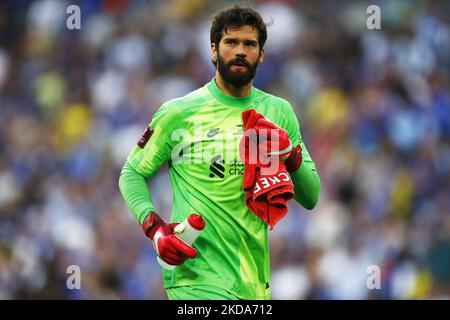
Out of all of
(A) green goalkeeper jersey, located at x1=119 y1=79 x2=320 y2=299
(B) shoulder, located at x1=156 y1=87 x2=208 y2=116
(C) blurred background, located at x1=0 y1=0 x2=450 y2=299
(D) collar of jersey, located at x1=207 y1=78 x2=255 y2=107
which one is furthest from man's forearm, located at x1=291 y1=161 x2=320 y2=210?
(C) blurred background, located at x1=0 y1=0 x2=450 y2=299

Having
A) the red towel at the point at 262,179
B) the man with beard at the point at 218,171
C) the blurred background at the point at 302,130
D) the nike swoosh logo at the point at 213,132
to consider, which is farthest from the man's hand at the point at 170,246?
the blurred background at the point at 302,130

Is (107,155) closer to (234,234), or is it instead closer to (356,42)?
(356,42)

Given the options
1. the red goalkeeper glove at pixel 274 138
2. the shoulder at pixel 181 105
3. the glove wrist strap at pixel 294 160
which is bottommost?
the glove wrist strap at pixel 294 160

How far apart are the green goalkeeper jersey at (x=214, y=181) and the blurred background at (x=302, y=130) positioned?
3.76 m

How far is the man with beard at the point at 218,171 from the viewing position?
16.9 ft

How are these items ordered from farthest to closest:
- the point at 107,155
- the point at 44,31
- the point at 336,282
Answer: the point at 44,31
the point at 107,155
the point at 336,282

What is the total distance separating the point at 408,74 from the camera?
9984mm

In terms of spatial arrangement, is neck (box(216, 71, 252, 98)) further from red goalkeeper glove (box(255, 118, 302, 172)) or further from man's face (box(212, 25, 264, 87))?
red goalkeeper glove (box(255, 118, 302, 172))

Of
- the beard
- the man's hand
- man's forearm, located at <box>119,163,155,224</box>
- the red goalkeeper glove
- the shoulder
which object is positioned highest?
the beard

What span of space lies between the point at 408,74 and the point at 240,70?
5038mm

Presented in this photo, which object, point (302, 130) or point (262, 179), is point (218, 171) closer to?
point (262, 179)

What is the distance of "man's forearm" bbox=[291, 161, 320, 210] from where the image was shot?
17.6 ft

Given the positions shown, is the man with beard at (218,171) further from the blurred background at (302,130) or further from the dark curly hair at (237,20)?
the blurred background at (302,130)

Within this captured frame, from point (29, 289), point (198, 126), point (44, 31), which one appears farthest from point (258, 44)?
point (44, 31)
